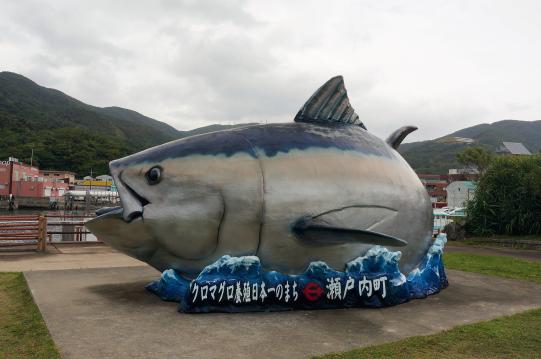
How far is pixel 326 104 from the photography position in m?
7.47

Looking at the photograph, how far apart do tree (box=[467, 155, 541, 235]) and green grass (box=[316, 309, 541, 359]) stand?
1789cm

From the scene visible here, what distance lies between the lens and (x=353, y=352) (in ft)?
15.5

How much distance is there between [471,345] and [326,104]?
13.6ft

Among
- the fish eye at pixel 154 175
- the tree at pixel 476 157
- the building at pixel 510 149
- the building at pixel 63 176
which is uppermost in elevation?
the building at pixel 510 149

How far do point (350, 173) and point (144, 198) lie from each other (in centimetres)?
308

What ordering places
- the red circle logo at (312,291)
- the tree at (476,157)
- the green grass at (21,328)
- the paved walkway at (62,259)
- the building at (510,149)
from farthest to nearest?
the building at (510,149)
the tree at (476,157)
the paved walkway at (62,259)
the red circle logo at (312,291)
the green grass at (21,328)

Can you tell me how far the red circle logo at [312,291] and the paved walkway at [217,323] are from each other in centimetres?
22

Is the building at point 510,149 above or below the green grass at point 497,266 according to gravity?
above

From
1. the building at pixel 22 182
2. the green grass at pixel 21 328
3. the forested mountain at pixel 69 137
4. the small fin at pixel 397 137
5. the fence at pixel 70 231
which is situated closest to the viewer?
the green grass at pixel 21 328

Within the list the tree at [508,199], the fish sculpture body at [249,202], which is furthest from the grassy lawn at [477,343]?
the tree at [508,199]

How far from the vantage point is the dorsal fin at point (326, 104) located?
7375mm

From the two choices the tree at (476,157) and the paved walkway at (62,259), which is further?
the tree at (476,157)

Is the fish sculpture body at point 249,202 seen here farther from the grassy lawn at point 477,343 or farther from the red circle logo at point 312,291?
the grassy lawn at point 477,343

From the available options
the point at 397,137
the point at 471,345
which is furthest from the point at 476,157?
the point at 471,345
